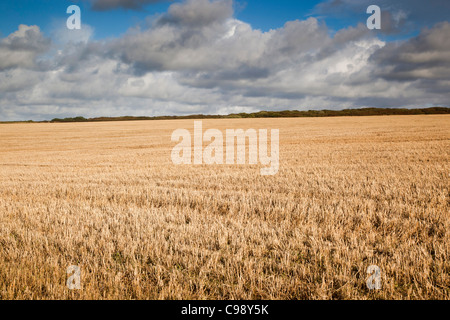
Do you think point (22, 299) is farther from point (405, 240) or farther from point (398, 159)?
point (398, 159)

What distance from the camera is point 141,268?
4121 millimetres

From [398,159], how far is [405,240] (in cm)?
1250

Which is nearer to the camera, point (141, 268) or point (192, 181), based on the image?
point (141, 268)

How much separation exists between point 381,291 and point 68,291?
3899mm

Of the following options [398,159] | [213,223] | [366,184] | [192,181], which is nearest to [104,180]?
[192,181]

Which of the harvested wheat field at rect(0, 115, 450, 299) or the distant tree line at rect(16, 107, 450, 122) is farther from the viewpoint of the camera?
the distant tree line at rect(16, 107, 450, 122)

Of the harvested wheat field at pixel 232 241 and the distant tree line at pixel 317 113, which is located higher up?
the distant tree line at pixel 317 113

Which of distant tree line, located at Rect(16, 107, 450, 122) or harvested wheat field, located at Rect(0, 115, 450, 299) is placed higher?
distant tree line, located at Rect(16, 107, 450, 122)

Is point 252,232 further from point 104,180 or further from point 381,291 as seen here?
point 104,180

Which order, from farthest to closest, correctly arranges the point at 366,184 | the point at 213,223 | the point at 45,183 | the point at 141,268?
the point at 45,183 → the point at 366,184 → the point at 213,223 → the point at 141,268

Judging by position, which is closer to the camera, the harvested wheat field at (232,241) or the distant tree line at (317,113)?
the harvested wheat field at (232,241)

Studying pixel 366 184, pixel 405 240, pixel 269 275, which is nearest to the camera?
pixel 269 275

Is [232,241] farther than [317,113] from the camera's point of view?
No
